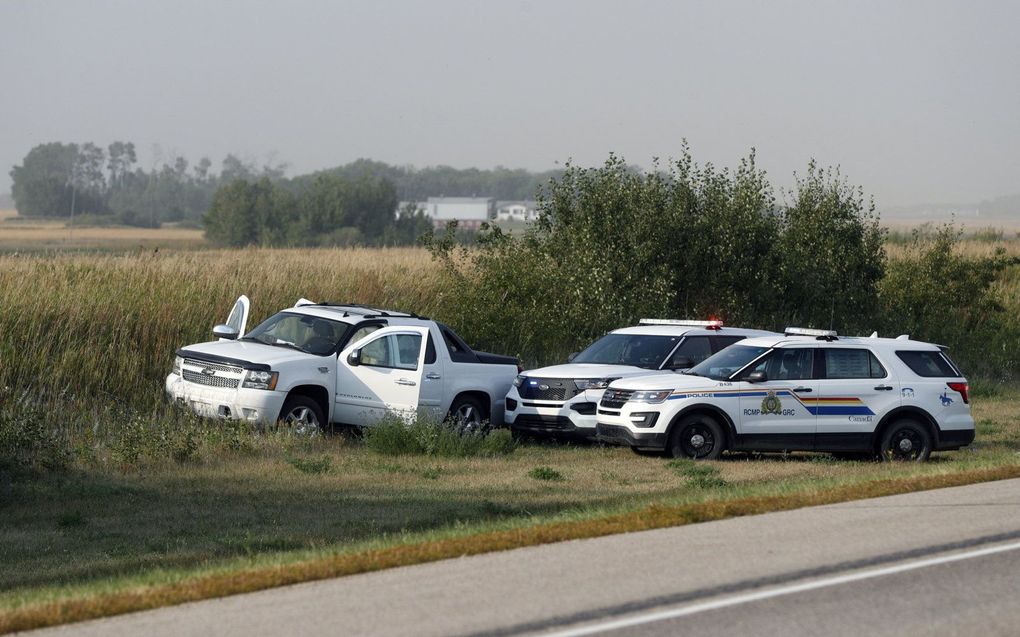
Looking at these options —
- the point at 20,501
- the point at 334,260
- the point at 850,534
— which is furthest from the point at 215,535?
the point at 334,260

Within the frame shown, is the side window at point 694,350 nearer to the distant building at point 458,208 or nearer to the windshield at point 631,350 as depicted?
the windshield at point 631,350

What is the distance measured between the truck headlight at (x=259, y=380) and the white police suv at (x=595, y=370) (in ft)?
12.5

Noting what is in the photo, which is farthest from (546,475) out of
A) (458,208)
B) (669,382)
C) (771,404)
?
(458,208)

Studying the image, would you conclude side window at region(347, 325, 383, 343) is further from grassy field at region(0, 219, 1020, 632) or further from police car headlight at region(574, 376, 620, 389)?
police car headlight at region(574, 376, 620, 389)

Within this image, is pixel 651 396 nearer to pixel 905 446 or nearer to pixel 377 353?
pixel 905 446

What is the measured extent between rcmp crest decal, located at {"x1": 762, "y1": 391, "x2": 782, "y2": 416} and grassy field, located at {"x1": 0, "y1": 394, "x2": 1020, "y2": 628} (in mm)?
728

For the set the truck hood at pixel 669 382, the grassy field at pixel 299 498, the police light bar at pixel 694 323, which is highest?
the police light bar at pixel 694 323

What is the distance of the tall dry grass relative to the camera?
22.7 metres

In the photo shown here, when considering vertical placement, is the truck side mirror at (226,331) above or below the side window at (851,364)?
below

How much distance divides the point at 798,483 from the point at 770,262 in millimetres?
17991

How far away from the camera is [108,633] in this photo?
25.5 feet

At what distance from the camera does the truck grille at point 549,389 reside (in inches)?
779

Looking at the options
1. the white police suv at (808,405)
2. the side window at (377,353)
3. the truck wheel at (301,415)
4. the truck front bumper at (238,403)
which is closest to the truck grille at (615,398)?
the white police suv at (808,405)

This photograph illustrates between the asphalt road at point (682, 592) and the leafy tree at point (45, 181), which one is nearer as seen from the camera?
the asphalt road at point (682, 592)
